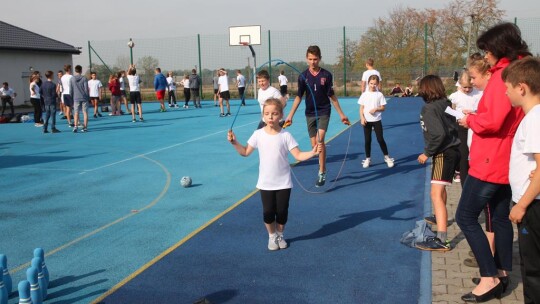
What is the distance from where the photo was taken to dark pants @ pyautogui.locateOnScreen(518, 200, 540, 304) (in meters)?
3.31

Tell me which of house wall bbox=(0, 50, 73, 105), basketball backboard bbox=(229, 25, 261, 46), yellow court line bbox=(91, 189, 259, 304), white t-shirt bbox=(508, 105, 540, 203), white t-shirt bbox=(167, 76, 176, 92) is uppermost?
basketball backboard bbox=(229, 25, 261, 46)

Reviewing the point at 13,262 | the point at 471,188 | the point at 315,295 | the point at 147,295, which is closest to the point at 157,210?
the point at 13,262

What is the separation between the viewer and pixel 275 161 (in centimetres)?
538

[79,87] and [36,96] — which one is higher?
[79,87]

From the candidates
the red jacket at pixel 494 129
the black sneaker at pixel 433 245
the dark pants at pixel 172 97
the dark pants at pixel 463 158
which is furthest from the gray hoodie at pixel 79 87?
the red jacket at pixel 494 129

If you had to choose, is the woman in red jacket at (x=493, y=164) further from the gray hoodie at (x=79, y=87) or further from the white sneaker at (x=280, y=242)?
the gray hoodie at (x=79, y=87)

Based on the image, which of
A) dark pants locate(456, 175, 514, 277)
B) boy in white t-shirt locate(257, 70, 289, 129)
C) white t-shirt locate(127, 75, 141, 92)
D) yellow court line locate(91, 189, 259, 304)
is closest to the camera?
dark pants locate(456, 175, 514, 277)

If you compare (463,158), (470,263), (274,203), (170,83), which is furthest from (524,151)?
(170,83)

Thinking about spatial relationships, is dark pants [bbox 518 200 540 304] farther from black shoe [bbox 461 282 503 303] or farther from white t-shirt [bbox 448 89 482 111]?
white t-shirt [bbox 448 89 482 111]

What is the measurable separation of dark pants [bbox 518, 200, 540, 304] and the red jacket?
615 mm

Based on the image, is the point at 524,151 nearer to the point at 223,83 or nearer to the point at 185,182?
the point at 185,182

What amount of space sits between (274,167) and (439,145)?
1731mm

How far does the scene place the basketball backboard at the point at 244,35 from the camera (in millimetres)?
33750

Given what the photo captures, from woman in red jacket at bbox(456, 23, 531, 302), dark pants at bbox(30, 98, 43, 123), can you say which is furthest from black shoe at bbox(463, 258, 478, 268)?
dark pants at bbox(30, 98, 43, 123)
